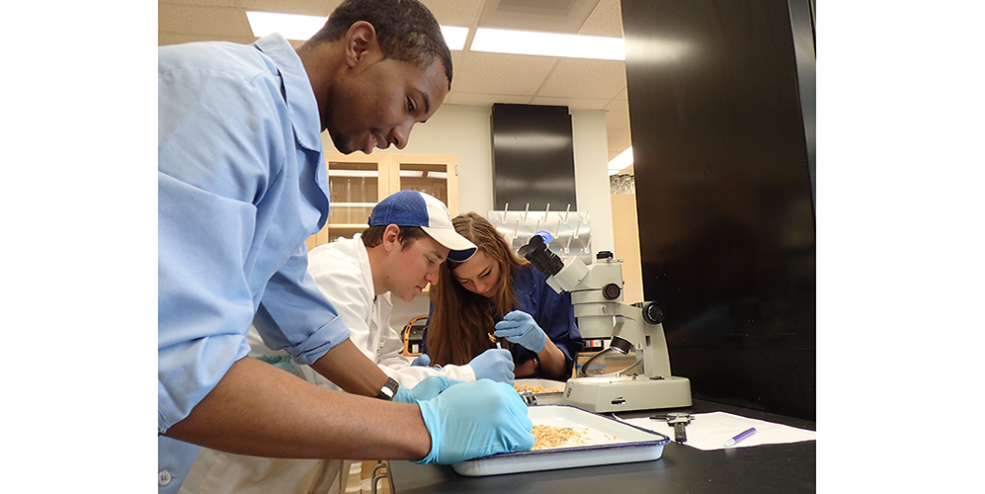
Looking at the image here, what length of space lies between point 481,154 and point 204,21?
215 centimetres

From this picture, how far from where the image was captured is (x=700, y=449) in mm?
805

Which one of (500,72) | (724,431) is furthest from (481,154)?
(724,431)

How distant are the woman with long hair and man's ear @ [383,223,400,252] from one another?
51 centimetres

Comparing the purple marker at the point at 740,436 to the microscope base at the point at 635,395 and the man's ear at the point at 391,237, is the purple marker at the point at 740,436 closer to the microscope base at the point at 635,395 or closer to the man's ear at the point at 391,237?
the microscope base at the point at 635,395

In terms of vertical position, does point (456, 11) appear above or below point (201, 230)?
above

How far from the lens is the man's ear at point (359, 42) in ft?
3.02

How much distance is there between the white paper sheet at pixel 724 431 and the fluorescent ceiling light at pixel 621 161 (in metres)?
4.85

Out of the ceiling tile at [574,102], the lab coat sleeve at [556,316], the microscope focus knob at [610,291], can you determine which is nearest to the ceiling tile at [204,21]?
the ceiling tile at [574,102]

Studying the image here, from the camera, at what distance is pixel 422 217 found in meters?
1.85

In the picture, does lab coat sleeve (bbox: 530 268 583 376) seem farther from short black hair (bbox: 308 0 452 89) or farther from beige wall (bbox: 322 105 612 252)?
beige wall (bbox: 322 105 612 252)

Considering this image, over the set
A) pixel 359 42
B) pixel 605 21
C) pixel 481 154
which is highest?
pixel 605 21

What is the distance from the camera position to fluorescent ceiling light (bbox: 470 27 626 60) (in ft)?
11.1

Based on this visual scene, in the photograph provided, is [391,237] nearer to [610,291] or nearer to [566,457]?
[610,291]

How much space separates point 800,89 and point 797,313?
1.41 ft
